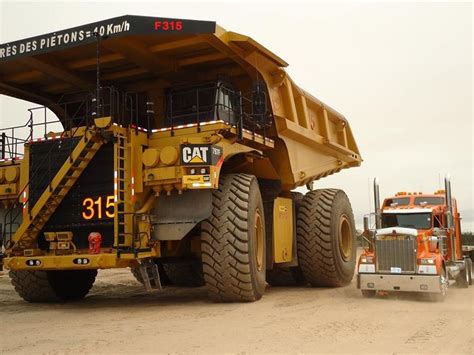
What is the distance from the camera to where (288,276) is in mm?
12406

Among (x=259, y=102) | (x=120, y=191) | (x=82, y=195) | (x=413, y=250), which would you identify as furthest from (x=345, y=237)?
(x=82, y=195)

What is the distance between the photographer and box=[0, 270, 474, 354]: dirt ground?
5.64 meters

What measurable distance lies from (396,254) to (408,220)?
5.99ft

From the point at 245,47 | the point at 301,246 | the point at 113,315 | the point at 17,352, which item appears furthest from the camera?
the point at 301,246

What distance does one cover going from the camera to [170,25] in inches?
330

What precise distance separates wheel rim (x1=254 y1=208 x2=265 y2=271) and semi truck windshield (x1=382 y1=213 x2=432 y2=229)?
351 centimetres

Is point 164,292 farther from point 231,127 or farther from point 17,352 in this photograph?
point 17,352

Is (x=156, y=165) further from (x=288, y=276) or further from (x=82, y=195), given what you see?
(x=288, y=276)

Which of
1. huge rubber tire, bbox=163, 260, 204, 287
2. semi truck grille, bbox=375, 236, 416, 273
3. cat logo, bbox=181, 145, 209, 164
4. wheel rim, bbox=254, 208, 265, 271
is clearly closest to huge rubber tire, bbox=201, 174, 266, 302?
wheel rim, bbox=254, 208, 265, 271

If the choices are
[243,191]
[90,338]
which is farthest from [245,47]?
[90,338]

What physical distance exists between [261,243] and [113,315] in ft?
8.70

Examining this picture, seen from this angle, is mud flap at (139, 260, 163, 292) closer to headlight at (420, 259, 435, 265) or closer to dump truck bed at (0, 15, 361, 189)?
dump truck bed at (0, 15, 361, 189)

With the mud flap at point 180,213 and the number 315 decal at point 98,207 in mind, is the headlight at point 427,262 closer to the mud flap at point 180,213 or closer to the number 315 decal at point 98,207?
the mud flap at point 180,213

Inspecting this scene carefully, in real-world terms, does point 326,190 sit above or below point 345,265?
above
